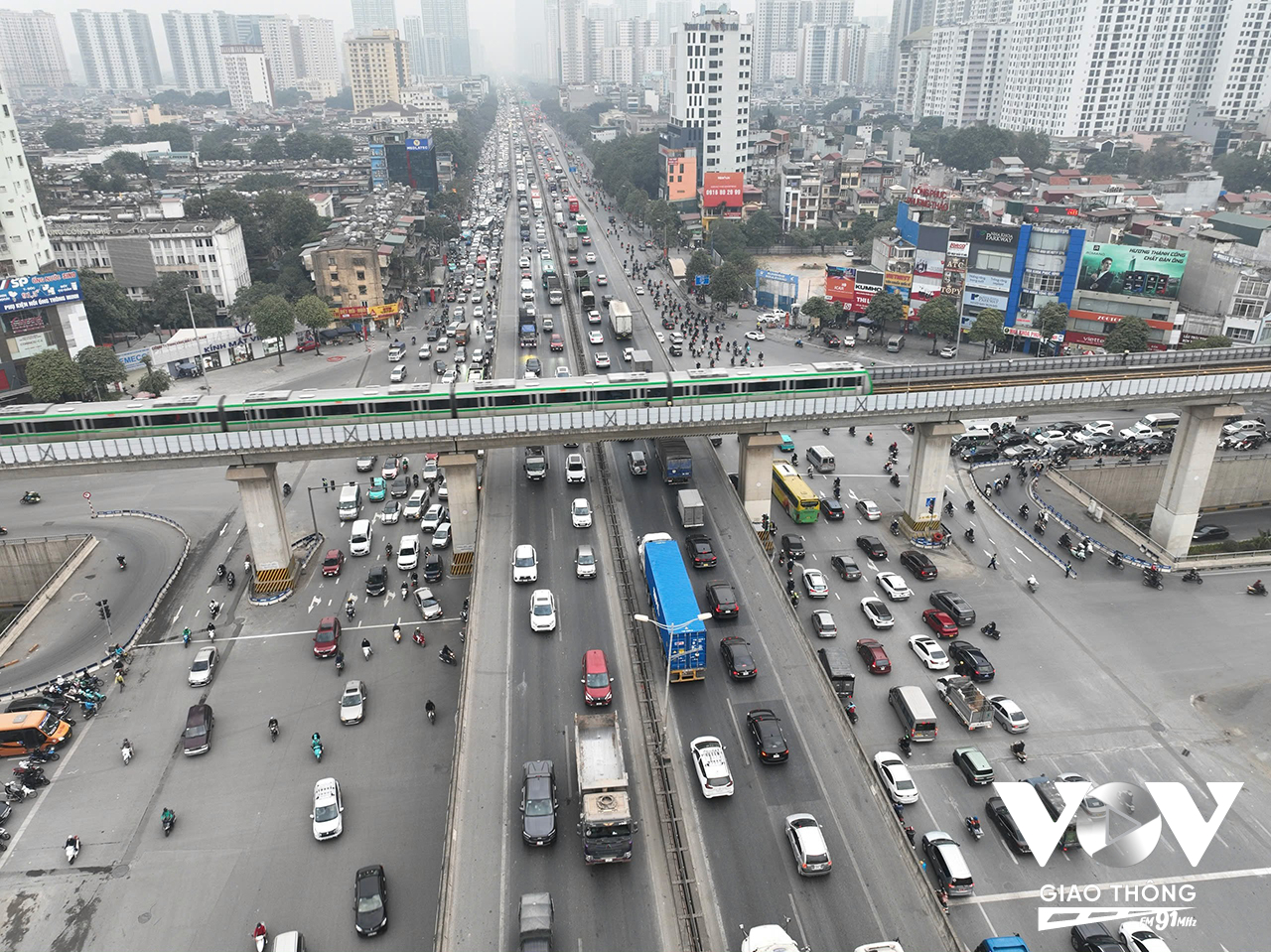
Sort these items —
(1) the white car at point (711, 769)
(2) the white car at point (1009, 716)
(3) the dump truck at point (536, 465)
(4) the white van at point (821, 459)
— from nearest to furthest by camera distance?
(1) the white car at point (711, 769) → (2) the white car at point (1009, 716) → (3) the dump truck at point (536, 465) → (4) the white van at point (821, 459)

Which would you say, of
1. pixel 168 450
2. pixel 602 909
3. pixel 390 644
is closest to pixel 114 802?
pixel 390 644

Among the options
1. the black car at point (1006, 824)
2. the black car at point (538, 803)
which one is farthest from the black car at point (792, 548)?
the black car at point (538, 803)

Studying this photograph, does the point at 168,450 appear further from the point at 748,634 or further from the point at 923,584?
the point at 923,584

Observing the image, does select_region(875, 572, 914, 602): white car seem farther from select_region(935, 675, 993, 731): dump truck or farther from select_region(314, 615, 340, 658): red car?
select_region(314, 615, 340, 658): red car

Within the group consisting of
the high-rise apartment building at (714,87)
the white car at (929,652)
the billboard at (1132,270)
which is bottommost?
the white car at (929,652)

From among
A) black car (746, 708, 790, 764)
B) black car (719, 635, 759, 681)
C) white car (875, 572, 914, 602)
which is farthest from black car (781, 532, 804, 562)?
black car (746, 708, 790, 764)

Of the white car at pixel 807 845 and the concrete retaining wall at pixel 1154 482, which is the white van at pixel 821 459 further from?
the white car at pixel 807 845

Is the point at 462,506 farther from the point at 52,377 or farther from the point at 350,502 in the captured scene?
the point at 52,377
